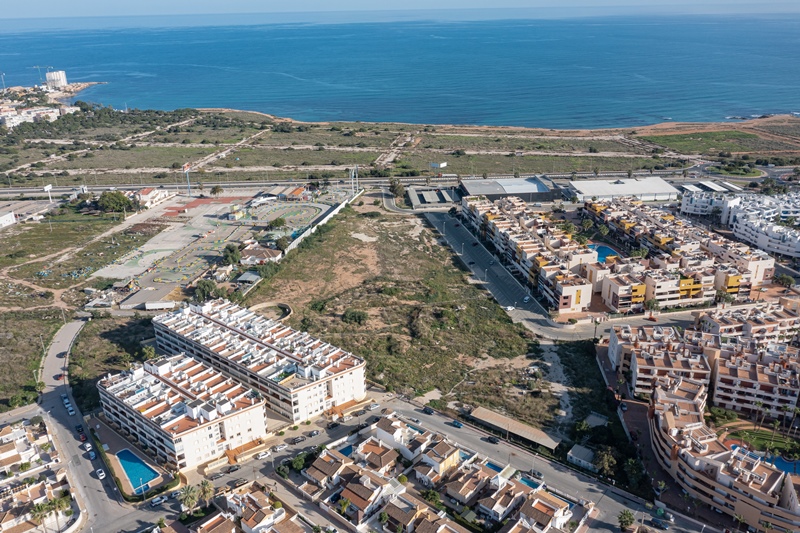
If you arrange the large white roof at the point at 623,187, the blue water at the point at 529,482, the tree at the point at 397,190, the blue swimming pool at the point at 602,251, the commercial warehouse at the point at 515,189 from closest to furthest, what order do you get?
1. the blue water at the point at 529,482
2. the blue swimming pool at the point at 602,251
3. the commercial warehouse at the point at 515,189
4. the large white roof at the point at 623,187
5. the tree at the point at 397,190

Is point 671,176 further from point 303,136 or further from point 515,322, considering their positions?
Answer: point 303,136

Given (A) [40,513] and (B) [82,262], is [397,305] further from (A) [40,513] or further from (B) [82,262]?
(B) [82,262]

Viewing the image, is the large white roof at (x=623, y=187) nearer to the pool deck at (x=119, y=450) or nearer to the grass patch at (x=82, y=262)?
the grass patch at (x=82, y=262)

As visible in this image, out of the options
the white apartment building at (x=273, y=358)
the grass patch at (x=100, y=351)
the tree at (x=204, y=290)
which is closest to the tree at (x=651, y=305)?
the white apartment building at (x=273, y=358)

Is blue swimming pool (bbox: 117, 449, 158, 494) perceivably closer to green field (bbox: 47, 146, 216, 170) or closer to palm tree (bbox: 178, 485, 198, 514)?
palm tree (bbox: 178, 485, 198, 514)

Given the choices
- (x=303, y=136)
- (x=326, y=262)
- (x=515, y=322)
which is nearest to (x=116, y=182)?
(x=303, y=136)

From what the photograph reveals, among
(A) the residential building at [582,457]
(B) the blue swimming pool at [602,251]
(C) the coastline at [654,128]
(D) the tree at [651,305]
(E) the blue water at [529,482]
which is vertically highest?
(C) the coastline at [654,128]

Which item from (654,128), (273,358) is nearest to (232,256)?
(273,358)
